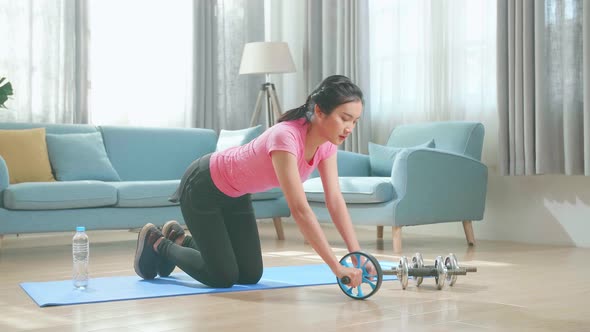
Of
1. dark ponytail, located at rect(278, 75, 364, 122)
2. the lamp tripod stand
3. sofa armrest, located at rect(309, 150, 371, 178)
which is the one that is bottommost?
sofa armrest, located at rect(309, 150, 371, 178)

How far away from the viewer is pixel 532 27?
15.8 feet

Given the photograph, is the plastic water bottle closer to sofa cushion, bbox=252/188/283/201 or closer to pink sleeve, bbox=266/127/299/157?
pink sleeve, bbox=266/127/299/157

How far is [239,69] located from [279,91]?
407 mm

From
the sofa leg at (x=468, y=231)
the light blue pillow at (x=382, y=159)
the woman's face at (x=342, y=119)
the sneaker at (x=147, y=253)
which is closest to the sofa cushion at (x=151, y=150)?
the light blue pillow at (x=382, y=159)

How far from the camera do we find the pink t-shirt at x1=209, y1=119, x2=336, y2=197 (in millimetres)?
2650

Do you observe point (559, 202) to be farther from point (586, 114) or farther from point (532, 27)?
point (532, 27)

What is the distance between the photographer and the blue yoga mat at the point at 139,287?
2.84 meters

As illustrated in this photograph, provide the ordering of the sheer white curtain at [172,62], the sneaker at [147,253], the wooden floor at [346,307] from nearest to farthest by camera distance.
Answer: the wooden floor at [346,307], the sneaker at [147,253], the sheer white curtain at [172,62]

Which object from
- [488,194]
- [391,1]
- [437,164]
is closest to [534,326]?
[437,164]

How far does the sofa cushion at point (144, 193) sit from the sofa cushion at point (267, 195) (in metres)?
0.59

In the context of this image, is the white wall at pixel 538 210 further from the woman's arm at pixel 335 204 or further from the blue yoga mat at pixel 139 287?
the woman's arm at pixel 335 204

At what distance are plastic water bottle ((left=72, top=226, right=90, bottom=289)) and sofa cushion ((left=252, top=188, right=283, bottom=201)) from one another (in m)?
2.07

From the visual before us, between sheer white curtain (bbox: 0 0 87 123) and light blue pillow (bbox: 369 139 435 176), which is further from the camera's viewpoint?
sheer white curtain (bbox: 0 0 87 123)

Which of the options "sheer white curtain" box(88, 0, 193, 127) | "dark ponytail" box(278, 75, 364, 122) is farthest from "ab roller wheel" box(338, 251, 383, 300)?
"sheer white curtain" box(88, 0, 193, 127)
